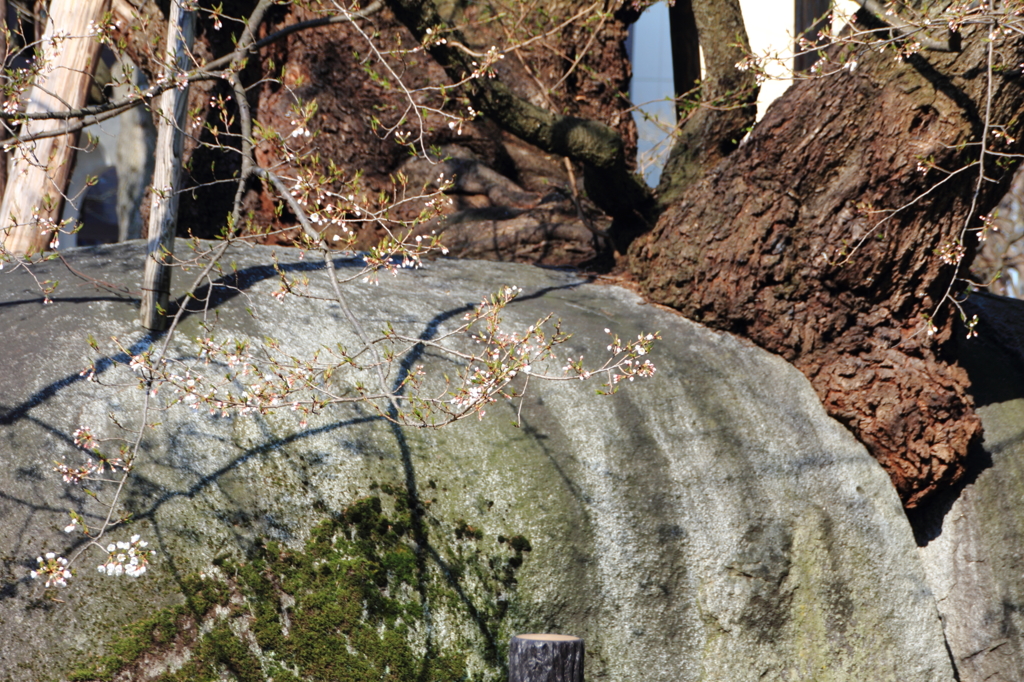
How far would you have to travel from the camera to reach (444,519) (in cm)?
342

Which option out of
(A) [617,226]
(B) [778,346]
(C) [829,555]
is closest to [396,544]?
(C) [829,555]

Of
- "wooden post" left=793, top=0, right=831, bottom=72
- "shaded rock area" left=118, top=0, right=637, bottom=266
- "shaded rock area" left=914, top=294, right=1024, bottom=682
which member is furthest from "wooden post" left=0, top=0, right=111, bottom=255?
"wooden post" left=793, top=0, right=831, bottom=72

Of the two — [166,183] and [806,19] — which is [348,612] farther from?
[806,19]

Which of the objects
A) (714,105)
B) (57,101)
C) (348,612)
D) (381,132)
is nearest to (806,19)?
(714,105)

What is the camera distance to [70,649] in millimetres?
2797

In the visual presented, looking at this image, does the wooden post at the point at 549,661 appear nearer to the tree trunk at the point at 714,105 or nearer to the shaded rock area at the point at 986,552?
the shaded rock area at the point at 986,552

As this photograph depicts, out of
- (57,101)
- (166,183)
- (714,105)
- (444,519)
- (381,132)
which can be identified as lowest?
(444,519)

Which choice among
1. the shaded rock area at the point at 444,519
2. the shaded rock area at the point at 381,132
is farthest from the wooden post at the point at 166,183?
the shaded rock area at the point at 381,132

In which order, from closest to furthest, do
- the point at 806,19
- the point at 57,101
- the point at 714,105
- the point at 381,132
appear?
the point at 57,101
the point at 714,105
the point at 381,132
the point at 806,19

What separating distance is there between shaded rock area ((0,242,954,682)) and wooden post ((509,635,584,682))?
811mm

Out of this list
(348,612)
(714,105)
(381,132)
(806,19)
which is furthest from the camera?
(806,19)

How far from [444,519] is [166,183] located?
5.84 feet

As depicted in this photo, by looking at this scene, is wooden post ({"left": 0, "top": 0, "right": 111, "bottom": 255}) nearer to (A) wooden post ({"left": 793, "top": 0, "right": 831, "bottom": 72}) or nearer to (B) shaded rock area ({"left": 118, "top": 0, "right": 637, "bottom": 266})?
(B) shaded rock area ({"left": 118, "top": 0, "right": 637, "bottom": 266})

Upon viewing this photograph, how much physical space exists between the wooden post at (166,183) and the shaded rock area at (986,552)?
392 cm
